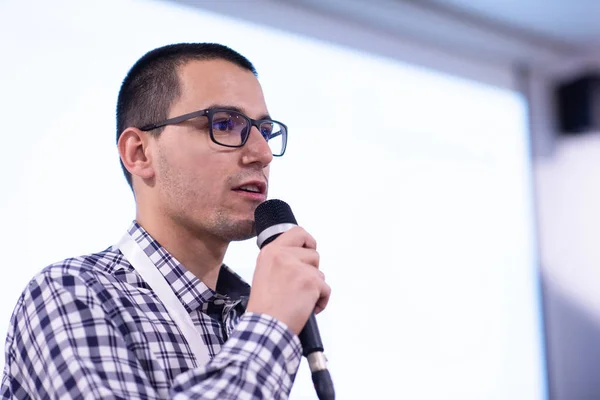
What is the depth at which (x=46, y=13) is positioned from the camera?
6.89 ft

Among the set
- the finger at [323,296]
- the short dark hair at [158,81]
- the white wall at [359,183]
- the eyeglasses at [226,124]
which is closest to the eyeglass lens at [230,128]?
the eyeglasses at [226,124]

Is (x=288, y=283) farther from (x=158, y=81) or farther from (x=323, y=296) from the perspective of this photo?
(x=158, y=81)

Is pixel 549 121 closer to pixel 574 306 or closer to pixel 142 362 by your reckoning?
pixel 574 306

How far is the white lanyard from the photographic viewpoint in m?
1.08

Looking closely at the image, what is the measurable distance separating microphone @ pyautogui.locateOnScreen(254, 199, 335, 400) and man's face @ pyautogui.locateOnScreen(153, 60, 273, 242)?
2.4 inches

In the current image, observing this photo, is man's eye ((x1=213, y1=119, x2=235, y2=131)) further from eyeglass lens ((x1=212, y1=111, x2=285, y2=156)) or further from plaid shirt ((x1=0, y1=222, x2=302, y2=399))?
plaid shirt ((x1=0, y1=222, x2=302, y2=399))

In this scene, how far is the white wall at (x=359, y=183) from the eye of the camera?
2018 millimetres

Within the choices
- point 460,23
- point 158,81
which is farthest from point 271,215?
point 460,23

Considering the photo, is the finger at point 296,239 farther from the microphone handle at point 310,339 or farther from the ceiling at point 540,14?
the ceiling at point 540,14

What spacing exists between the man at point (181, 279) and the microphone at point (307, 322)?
0.15 ft

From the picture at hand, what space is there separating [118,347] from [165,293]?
211mm

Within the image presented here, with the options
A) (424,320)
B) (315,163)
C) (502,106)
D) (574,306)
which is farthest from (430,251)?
(574,306)

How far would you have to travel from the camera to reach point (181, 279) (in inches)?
46.7

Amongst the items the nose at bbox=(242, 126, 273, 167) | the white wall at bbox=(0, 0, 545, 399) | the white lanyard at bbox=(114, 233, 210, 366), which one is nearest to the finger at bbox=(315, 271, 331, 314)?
the white lanyard at bbox=(114, 233, 210, 366)
